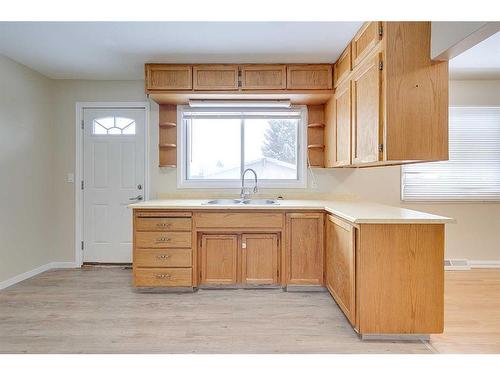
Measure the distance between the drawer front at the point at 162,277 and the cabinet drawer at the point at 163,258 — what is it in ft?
0.16

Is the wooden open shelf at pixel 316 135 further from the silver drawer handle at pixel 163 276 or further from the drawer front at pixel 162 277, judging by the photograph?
the silver drawer handle at pixel 163 276

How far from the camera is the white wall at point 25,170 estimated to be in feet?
11.4

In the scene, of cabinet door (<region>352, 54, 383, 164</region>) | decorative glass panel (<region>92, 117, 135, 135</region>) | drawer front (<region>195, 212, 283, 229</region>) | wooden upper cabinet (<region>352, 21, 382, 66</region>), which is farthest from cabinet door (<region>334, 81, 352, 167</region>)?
decorative glass panel (<region>92, 117, 135, 135</region>)

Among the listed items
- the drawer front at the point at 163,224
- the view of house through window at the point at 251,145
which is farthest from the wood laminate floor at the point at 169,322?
the view of house through window at the point at 251,145

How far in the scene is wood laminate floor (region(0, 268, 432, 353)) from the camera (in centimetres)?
218

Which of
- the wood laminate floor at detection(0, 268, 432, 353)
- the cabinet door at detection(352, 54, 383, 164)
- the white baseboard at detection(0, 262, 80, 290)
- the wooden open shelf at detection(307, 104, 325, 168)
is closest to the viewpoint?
the wood laminate floor at detection(0, 268, 432, 353)

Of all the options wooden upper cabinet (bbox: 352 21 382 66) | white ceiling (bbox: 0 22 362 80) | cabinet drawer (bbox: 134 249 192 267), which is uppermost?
white ceiling (bbox: 0 22 362 80)

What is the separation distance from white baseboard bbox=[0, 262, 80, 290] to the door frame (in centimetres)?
12

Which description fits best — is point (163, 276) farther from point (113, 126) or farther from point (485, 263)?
point (485, 263)

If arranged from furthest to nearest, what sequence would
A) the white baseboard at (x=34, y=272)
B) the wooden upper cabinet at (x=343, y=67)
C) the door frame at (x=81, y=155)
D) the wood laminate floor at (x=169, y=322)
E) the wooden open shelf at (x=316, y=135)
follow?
the door frame at (x=81, y=155), the wooden open shelf at (x=316, y=135), the white baseboard at (x=34, y=272), the wooden upper cabinet at (x=343, y=67), the wood laminate floor at (x=169, y=322)

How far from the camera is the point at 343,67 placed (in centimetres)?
319

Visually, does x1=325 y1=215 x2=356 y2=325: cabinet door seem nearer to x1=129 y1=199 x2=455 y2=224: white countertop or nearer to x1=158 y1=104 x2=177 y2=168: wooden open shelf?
x1=129 y1=199 x2=455 y2=224: white countertop

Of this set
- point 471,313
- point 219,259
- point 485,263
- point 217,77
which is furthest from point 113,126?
point 485,263
